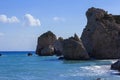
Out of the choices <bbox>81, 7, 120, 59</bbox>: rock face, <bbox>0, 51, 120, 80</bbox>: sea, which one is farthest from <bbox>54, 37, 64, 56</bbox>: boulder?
<bbox>0, 51, 120, 80</bbox>: sea

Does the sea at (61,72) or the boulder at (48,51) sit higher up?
the boulder at (48,51)

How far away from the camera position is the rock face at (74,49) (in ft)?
245

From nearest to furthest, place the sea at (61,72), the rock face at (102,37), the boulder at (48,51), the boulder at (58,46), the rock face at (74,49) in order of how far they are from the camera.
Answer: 1. the sea at (61,72)
2. the rock face at (74,49)
3. the rock face at (102,37)
4. the boulder at (58,46)
5. the boulder at (48,51)

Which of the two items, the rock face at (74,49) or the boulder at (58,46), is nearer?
the rock face at (74,49)

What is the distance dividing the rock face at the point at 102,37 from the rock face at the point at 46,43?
1389 inches

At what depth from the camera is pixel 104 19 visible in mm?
87875

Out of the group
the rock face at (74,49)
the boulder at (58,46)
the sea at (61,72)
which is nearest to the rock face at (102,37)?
the rock face at (74,49)

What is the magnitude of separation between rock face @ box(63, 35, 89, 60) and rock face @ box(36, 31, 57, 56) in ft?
151

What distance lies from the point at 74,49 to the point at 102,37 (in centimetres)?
1170

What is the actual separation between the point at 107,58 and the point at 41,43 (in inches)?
1950

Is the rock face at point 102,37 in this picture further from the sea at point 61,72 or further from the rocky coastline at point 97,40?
the sea at point 61,72

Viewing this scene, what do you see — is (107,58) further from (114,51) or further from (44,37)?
(44,37)

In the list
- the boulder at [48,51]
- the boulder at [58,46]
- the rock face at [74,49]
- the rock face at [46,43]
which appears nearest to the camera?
the rock face at [74,49]

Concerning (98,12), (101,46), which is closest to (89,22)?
(98,12)
